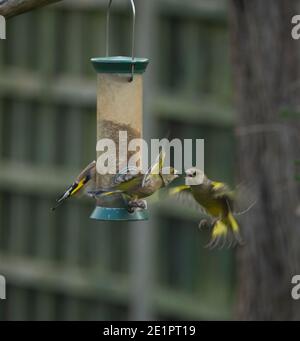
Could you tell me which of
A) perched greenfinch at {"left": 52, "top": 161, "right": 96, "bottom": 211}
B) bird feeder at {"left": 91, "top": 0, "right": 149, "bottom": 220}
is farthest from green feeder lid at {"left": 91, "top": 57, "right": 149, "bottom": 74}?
perched greenfinch at {"left": 52, "top": 161, "right": 96, "bottom": 211}

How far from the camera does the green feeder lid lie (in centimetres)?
357

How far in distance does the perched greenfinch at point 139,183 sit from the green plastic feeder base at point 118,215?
43 millimetres

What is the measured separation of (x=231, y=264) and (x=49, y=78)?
6.38 ft

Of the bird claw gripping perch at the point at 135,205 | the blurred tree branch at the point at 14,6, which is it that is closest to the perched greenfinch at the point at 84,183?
the bird claw gripping perch at the point at 135,205

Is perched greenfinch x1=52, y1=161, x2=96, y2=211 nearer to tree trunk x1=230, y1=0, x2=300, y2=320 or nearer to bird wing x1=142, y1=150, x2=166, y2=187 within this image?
bird wing x1=142, y1=150, x2=166, y2=187

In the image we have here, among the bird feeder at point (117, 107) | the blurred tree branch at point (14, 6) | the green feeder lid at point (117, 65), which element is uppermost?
the blurred tree branch at point (14, 6)

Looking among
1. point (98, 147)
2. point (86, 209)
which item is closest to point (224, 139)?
point (86, 209)

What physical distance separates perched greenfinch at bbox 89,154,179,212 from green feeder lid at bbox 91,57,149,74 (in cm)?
32

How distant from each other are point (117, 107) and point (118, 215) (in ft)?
1.20

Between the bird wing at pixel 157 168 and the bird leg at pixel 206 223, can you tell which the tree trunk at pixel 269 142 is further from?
the bird wing at pixel 157 168

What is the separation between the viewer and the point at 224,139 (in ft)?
22.1

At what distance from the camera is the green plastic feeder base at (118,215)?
140 inches

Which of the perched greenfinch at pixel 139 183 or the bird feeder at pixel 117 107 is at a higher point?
the bird feeder at pixel 117 107

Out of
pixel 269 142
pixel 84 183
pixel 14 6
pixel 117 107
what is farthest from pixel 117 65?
pixel 269 142
